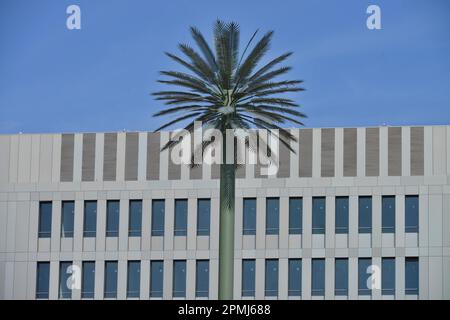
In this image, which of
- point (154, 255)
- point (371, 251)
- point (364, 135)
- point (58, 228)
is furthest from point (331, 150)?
point (58, 228)

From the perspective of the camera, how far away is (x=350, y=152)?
71.7m

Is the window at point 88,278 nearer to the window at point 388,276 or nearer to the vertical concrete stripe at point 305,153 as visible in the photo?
the vertical concrete stripe at point 305,153

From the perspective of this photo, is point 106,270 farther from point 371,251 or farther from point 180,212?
point 371,251

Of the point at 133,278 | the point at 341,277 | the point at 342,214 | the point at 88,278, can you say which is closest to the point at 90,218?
the point at 88,278

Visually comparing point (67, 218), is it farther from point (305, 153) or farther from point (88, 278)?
point (305, 153)

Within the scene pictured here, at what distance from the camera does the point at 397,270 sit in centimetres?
7012

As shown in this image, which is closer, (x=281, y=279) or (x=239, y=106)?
(x=239, y=106)

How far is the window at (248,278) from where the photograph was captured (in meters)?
71.6

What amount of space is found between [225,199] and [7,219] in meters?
28.3

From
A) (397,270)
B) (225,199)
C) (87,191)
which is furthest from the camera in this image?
(87,191)

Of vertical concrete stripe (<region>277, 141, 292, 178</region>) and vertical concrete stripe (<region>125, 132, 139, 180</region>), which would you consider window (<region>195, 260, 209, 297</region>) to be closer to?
vertical concrete stripe (<region>125, 132, 139, 180</region>)

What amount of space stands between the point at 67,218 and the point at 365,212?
70.6 ft

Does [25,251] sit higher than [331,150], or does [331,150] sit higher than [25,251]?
Result: [331,150]

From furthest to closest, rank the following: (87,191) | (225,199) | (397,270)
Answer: (87,191), (397,270), (225,199)
